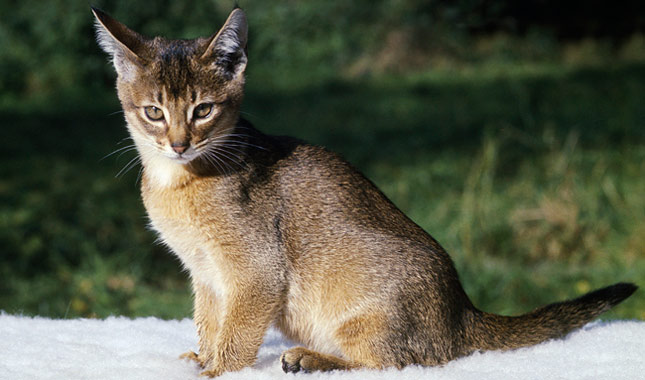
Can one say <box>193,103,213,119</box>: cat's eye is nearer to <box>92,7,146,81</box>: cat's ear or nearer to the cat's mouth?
the cat's mouth

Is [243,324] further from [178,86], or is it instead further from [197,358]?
[178,86]

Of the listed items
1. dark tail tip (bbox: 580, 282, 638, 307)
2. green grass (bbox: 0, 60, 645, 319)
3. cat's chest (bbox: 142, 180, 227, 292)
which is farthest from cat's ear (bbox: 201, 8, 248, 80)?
green grass (bbox: 0, 60, 645, 319)

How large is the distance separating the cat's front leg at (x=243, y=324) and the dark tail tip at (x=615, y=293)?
56.4 inches

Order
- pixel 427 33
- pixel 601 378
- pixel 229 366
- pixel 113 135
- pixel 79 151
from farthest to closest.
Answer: pixel 427 33 → pixel 113 135 → pixel 79 151 → pixel 229 366 → pixel 601 378

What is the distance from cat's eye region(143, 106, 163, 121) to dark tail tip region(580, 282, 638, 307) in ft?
6.74

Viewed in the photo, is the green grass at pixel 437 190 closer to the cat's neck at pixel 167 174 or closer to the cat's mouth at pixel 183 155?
the cat's neck at pixel 167 174

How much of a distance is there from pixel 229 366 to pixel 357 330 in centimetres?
56

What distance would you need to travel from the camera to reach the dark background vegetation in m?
6.33

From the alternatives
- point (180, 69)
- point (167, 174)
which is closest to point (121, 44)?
point (180, 69)

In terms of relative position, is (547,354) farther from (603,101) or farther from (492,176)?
(603,101)

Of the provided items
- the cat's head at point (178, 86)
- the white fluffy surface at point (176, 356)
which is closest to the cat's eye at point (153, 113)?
the cat's head at point (178, 86)

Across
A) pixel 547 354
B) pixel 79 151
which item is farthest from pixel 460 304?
pixel 79 151

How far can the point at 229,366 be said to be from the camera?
325 cm

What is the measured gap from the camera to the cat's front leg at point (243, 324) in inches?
127
